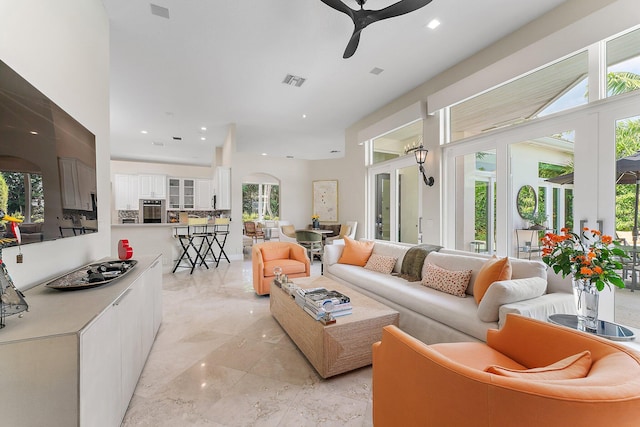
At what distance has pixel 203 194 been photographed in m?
9.11

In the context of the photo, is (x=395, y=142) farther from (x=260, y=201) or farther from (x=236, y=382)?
(x=260, y=201)

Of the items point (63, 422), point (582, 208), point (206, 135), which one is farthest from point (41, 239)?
point (206, 135)

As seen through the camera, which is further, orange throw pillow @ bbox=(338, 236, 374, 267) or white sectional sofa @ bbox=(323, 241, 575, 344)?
orange throw pillow @ bbox=(338, 236, 374, 267)

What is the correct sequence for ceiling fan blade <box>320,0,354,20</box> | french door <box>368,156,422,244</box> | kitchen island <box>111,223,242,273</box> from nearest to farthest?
ceiling fan blade <box>320,0,354,20</box>, french door <box>368,156,422,244</box>, kitchen island <box>111,223,242,273</box>

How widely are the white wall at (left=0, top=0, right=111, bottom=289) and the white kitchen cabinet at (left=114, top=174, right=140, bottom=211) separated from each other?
7.13 metres

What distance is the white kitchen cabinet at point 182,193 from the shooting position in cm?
895

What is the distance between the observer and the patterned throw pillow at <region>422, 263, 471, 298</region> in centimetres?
252

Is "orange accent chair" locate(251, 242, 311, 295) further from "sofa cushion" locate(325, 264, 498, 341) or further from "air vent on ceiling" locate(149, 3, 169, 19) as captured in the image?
"air vent on ceiling" locate(149, 3, 169, 19)

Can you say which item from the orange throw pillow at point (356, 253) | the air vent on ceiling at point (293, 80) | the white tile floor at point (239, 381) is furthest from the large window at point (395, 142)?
the white tile floor at point (239, 381)

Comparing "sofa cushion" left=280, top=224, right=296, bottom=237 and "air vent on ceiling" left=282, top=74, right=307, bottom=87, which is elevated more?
"air vent on ceiling" left=282, top=74, right=307, bottom=87

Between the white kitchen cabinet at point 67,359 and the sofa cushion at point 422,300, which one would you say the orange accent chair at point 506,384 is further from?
the white kitchen cabinet at point 67,359

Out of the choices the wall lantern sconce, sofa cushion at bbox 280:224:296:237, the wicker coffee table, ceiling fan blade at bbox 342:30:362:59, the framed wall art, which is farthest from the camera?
the framed wall art

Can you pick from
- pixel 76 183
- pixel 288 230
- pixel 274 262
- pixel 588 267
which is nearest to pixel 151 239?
pixel 274 262

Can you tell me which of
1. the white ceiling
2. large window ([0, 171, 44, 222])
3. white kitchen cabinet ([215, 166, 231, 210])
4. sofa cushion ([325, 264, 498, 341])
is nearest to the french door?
the white ceiling
